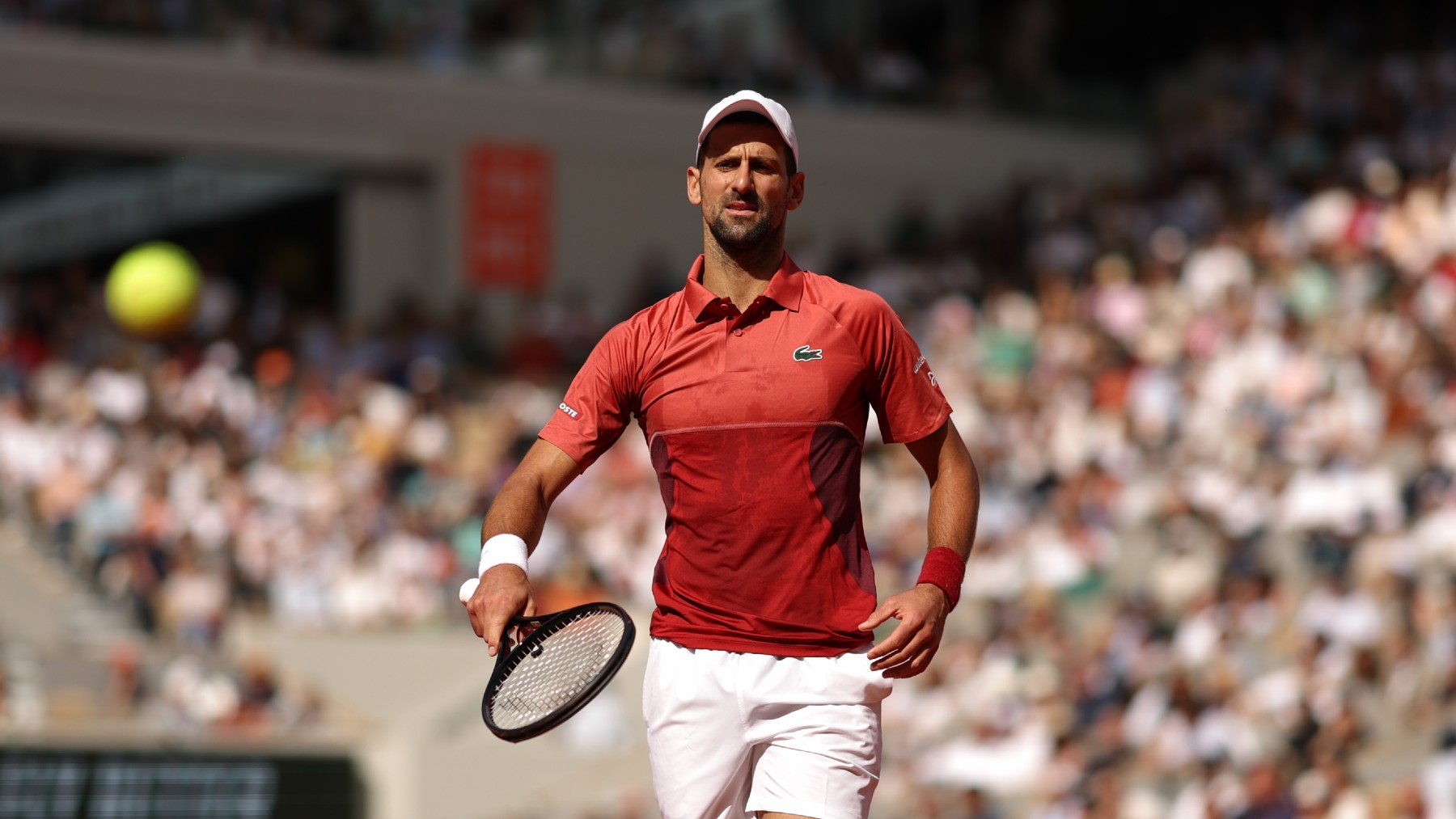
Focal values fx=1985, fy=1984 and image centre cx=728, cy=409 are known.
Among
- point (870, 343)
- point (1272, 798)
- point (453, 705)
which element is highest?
point (870, 343)

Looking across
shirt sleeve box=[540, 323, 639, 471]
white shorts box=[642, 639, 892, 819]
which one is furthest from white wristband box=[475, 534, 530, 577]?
white shorts box=[642, 639, 892, 819]

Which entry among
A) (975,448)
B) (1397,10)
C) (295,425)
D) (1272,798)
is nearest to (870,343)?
(1272,798)

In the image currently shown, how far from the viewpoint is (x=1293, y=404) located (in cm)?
1457

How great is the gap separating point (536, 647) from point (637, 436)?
1442 centimetres

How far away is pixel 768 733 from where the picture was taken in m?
4.34

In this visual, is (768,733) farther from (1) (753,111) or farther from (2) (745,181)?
(1) (753,111)

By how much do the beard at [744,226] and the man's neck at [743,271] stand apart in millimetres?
46

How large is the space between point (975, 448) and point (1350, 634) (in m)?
4.73

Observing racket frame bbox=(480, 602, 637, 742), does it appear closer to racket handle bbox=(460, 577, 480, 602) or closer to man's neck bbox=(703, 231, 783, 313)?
racket handle bbox=(460, 577, 480, 602)

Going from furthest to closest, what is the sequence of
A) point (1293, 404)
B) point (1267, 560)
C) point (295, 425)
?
point (295, 425) < point (1293, 404) < point (1267, 560)

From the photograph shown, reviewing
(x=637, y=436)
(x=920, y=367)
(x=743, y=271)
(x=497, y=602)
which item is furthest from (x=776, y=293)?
(x=637, y=436)

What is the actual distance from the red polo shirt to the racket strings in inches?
11.3

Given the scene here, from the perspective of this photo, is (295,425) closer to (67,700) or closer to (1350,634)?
(67,700)

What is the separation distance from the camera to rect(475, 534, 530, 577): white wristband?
423 cm
